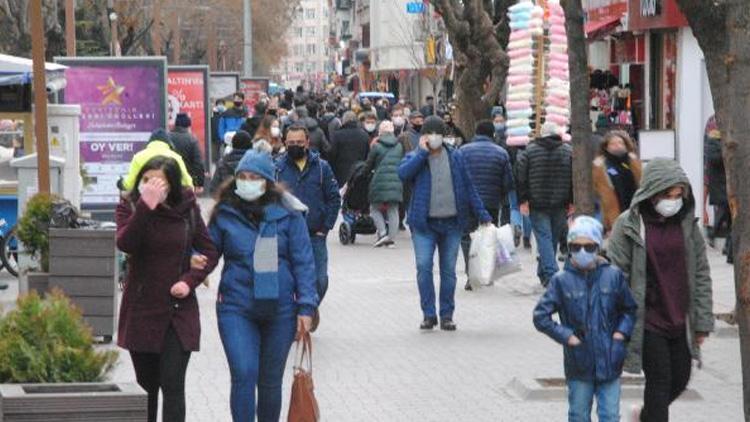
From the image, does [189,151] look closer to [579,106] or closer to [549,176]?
[549,176]

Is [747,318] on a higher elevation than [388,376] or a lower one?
higher

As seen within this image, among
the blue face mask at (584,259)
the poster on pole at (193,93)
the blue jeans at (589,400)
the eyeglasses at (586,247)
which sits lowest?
the blue jeans at (589,400)

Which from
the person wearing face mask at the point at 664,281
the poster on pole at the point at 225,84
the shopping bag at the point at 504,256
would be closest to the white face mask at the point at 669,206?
the person wearing face mask at the point at 664,281

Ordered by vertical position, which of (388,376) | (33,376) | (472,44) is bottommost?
(388,376)

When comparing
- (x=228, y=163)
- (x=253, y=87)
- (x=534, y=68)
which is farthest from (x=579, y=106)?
(x=253, y=87)

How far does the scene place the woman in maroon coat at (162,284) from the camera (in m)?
9.04

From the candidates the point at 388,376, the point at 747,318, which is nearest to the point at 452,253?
the point at 388,376

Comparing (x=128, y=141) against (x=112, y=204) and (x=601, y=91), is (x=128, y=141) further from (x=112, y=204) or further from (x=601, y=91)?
(x=601, y=91)

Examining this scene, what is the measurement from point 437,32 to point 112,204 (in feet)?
138

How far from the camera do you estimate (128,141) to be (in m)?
22.3

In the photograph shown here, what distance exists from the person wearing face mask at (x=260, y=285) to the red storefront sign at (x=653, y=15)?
58.1 ft

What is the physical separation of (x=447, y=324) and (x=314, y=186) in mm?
1752

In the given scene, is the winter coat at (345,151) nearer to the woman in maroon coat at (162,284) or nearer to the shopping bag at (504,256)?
the shopping bag at (504,256)

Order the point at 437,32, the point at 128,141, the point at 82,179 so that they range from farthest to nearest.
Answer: the point at 437,32 < the point at 128,141 < the point at 82,179
